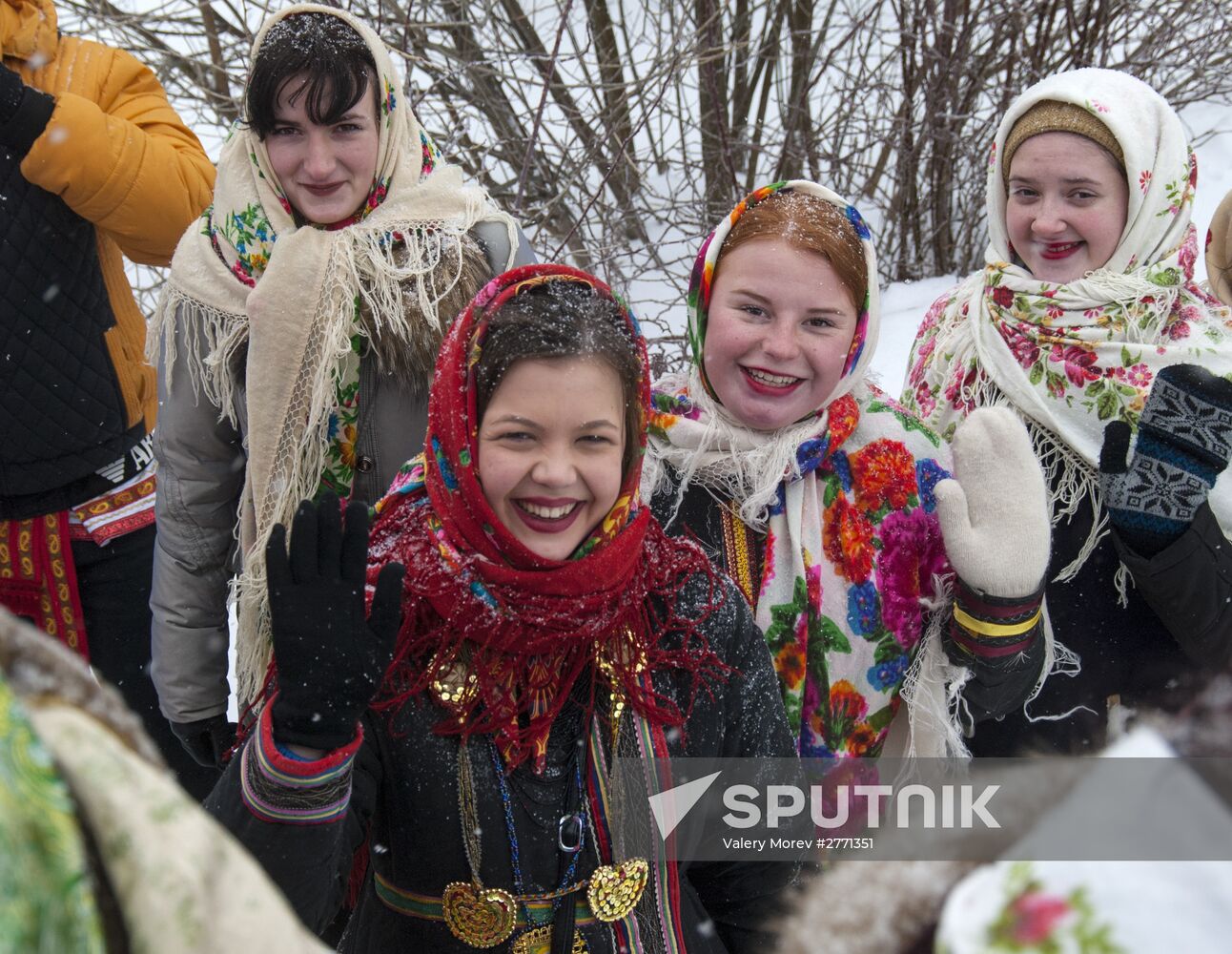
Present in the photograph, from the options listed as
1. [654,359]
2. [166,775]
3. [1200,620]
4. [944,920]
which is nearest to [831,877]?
[944,920]

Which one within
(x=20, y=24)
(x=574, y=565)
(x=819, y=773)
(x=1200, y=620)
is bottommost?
(x=819, y=773)

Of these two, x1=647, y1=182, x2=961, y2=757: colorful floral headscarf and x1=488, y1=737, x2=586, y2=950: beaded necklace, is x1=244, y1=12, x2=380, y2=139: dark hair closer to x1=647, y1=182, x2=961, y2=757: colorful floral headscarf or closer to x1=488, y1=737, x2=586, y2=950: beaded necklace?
x1=647, y1=182, x2=961, y2=757: colorful floral headscarf

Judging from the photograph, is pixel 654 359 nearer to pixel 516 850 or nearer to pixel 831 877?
pixel 516 850

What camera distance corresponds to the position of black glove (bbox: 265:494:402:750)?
1153 millimetres

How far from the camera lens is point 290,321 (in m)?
2.02

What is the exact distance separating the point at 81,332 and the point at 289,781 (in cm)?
146

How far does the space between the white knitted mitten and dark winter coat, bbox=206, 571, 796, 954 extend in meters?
0.40

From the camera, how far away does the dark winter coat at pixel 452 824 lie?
1.23m

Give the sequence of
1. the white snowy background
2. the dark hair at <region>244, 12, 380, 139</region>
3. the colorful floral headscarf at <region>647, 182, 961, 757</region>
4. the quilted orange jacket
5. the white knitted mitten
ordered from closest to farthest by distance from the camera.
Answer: the white knitted mitten, the colorful floral headscarf at <region>647, 182, 961, 757</region>, the dark hair at <region>244, 12, 380, 139</region>, the quilted orange jacket, the white snowy background

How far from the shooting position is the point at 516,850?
4.53 feet

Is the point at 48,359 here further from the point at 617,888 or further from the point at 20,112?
the point at 617,888

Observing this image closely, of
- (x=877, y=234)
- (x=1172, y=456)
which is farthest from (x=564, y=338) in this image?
(x=877, y=234)

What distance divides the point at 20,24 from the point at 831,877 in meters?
2.37

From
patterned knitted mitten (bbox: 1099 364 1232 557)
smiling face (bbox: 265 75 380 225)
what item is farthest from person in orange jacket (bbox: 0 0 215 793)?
patterned knitted mitten (bbox: 1099 364 1232 557)
